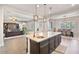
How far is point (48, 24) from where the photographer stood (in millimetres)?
2834

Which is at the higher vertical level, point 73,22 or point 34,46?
point 73,22

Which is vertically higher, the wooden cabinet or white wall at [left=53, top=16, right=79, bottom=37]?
white wall at [left=53, top=16, right=79, bottom=37]

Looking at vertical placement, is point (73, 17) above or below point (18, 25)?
above

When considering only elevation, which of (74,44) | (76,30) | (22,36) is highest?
(76,30)

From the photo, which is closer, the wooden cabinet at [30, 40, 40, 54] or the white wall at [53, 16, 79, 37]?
the wooden cabinet at [30, 40, 40, 54]

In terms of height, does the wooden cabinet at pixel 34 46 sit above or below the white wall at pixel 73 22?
below

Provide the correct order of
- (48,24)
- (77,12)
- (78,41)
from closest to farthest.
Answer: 1. (77,12)
2. (78,41)
3. (48,24)

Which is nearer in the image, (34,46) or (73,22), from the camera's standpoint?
(34,46)

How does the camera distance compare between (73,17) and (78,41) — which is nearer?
(73,17)

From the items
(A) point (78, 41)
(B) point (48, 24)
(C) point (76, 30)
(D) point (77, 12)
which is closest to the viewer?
(D) point (77, 12)

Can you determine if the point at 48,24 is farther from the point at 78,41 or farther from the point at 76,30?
the point at 78,41

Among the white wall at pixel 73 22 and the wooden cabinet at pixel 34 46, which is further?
the white wall at pixel 73 22

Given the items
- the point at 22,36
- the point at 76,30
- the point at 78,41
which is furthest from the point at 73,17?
the point at 22,36

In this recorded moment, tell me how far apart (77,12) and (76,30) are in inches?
19.0
